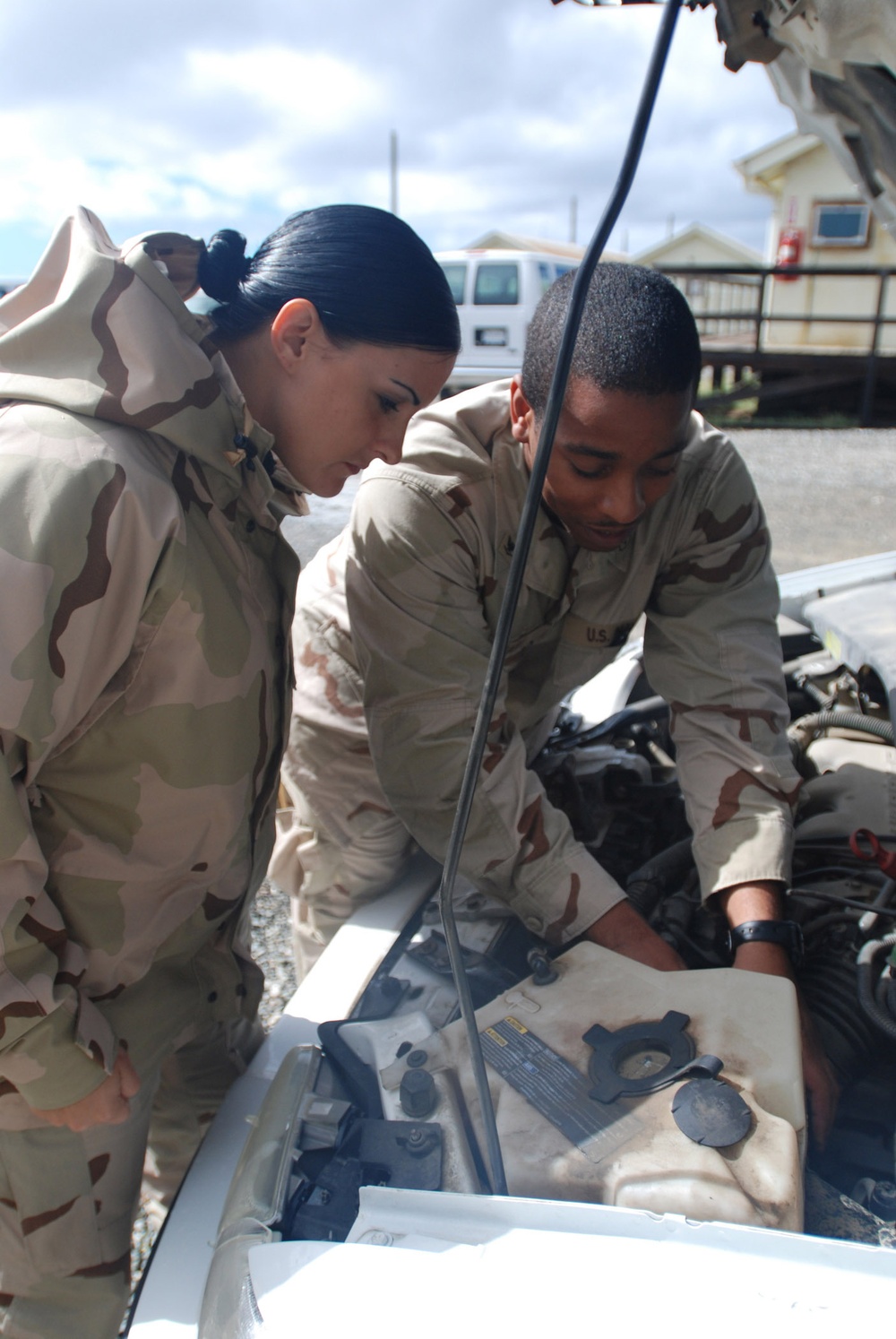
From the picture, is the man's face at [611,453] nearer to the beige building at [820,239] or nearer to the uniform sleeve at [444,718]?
the uniform sleeve at [444,718]

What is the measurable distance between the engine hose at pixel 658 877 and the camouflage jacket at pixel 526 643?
0.10 metres

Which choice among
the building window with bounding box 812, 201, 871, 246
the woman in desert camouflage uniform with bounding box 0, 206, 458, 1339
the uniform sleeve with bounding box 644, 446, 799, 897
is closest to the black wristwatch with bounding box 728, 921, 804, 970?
the uniform sleeve with bounding box 644, 446, 799, 897

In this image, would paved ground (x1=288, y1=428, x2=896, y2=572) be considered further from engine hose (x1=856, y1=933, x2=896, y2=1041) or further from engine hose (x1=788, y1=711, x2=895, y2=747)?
engine hose (x1=856, y1=933, x2=896, y2=1041)

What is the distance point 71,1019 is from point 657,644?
121 cm

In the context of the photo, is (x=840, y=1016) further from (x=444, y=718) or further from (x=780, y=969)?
(x=444, y=718)

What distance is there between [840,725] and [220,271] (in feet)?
5.00

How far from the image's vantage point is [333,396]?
1.22 m

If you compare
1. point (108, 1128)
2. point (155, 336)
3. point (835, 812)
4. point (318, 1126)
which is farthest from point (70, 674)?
point (835, 812)

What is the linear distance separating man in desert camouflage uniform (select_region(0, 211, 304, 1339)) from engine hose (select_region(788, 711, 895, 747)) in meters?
1.28

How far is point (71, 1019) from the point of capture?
1.06 m

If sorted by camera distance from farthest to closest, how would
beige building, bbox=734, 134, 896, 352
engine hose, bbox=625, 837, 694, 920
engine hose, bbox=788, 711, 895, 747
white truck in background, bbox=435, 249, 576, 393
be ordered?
beige building, bbox=734, 134, 896, 352 < white truck in background, bbox=435, 249, 576, 393 < engine hose, bbox=788, 711, 895, 747 < engine hose, bbox=625, 837, 694, 920

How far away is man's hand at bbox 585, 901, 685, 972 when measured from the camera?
1.37 meters

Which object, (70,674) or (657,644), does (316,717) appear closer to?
(657,644)

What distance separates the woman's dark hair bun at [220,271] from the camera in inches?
48.3
